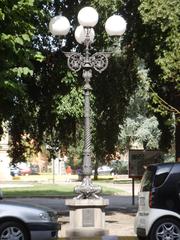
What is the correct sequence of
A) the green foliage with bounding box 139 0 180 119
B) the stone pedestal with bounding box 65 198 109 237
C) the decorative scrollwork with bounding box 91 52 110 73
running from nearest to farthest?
the stone pedestal with bounding box 65 198 109 237 → the decorative scrollwork with bounding box 91 52 110 73 → the green foliage with bounding box 139 0 180 119

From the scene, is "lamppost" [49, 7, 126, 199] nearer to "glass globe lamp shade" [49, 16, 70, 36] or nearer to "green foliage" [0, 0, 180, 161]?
"glass globe lamp shade" [49, 16, 70, 36]

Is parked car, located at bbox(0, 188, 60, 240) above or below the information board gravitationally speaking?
below

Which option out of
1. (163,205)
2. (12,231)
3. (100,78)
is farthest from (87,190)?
(100,78)

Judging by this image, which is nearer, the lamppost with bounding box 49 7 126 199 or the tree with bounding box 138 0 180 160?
the lamppost with bounding box 49 7 126 199

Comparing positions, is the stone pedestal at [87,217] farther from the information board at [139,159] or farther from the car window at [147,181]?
the information board at [139,159]

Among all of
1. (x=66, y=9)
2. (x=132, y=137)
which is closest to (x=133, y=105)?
(x=132, y=137)

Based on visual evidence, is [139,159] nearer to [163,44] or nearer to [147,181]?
[163,44]

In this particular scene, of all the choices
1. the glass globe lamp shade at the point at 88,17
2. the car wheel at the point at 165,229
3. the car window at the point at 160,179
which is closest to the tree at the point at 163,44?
the glass globe lamp shade at the point at 88,17

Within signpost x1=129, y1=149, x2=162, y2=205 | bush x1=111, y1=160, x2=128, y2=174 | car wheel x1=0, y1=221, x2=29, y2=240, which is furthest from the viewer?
bush x1=111, y1=160, x2=128, y2=174

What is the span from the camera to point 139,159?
26.5 m

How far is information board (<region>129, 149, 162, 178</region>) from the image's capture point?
26156 millimetres

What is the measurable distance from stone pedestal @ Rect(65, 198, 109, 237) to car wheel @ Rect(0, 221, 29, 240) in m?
2.45

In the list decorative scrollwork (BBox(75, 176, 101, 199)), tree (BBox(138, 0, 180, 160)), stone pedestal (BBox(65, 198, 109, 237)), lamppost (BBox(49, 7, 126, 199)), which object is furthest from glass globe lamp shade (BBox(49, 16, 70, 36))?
stone pedestal (BBox(65, 198, 109, 237))

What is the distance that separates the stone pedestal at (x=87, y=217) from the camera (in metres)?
14.6
